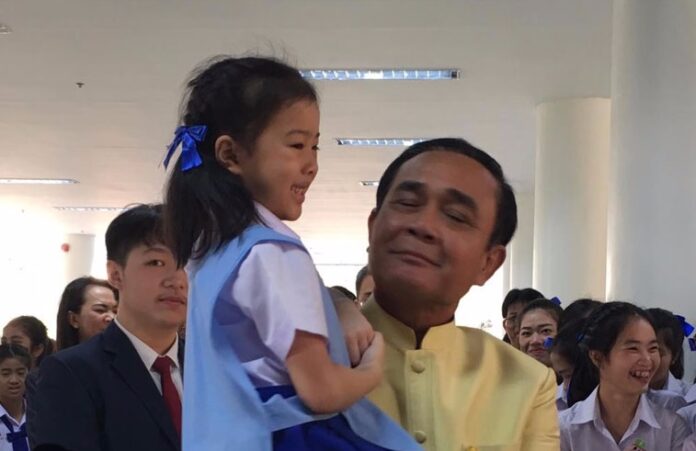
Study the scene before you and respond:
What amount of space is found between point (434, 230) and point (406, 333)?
8.8 inches

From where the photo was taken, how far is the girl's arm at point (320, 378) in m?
1.50

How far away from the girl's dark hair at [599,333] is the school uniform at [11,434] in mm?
2709

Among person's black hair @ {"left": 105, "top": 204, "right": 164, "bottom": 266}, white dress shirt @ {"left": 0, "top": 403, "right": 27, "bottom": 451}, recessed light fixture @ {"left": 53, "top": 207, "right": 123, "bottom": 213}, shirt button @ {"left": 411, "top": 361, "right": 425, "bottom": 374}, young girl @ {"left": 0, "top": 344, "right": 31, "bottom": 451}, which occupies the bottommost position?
white dress shirt @ {"left": 0, "top": 403, "right": 27, "bottom": 451}

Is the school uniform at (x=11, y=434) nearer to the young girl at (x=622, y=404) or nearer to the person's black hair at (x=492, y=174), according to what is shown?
the young girl at (x=622, y=404)

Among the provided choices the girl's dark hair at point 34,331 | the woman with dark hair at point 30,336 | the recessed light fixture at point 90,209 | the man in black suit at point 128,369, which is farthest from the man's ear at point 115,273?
the recessed light fixture at point 90,209

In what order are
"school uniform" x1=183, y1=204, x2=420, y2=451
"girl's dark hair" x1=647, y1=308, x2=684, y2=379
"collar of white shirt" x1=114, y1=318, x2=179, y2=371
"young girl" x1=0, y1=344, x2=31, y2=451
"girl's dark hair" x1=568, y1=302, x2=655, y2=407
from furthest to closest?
"young girl" x1=0, y1=344, x2=31, y2=451, "girl's dark hair" x1=647, y1=308, x2=684, y2=379, "girl's dark hair" x1=568, y1=302, x2=655, y2=407, "collar of white shirt" x1=114, y1=318, x2=179, y2=371, "school uniform" x1=183, y1=204, x2=420, y2=451

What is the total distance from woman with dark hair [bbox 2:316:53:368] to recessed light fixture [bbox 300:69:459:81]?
14.0 feet

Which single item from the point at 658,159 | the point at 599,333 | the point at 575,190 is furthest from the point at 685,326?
the point at 575,190

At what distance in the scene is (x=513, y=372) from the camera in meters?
1.94

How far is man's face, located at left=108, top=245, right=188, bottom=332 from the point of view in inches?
96.6

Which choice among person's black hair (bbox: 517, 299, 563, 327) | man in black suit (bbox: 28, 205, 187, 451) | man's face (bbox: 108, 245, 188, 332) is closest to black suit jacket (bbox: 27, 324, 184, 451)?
man in black suit (bbox: 28, 205, 187, 451)

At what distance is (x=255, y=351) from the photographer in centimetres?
157

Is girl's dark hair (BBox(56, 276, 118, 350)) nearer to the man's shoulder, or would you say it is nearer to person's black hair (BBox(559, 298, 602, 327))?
the man's shoulder

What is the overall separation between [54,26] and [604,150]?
579cm
